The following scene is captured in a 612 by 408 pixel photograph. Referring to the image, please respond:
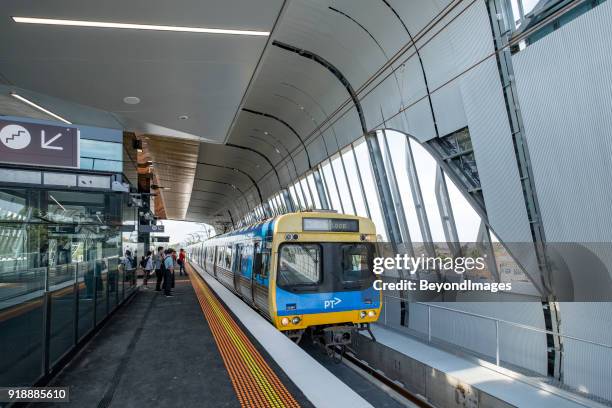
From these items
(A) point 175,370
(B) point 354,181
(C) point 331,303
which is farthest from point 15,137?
(B) point 354,181

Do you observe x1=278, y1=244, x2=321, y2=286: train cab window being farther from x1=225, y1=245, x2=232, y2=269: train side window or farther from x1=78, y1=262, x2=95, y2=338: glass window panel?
x1=225, y1=245, x2=232, y2=269: train side window

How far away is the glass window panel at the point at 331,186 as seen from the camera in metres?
21.2

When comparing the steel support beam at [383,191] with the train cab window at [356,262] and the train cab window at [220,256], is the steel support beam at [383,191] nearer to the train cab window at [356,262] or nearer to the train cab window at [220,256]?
the train cab window at [356,262]

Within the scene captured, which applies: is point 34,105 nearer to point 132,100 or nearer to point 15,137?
point 132,100

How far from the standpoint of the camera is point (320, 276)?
8797mm

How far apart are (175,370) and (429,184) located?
29.6 ft

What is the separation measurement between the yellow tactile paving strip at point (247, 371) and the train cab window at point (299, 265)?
4.81ft

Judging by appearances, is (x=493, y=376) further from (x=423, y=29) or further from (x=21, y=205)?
(x=21, y=205)

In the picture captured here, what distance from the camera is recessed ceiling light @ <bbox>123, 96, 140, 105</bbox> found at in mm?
8836

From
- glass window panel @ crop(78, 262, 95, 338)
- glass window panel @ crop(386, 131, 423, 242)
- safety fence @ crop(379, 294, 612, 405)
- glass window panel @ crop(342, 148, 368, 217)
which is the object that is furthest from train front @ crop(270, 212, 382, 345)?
glass window panel @ crop(342, 148, 368, 217)

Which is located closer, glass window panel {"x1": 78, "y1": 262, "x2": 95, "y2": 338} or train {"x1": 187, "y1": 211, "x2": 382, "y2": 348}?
glass window panel {"x1": 78, "y1": 262, "x2": 95, "y2": 338}

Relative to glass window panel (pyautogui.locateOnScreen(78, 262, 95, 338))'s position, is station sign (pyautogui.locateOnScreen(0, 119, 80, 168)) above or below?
above

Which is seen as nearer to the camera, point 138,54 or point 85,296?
point 138,54

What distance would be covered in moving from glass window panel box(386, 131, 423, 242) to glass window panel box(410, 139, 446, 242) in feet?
1.91
